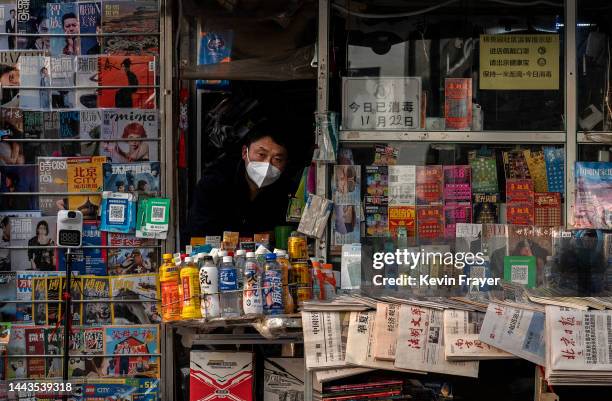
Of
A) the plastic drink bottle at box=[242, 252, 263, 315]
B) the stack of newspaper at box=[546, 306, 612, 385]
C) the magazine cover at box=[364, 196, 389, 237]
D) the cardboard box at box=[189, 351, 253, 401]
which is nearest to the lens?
the stack of newspaper at box=[546, 306, 612, 385]

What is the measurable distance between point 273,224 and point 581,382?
10.1 ft

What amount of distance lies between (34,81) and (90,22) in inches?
21.9

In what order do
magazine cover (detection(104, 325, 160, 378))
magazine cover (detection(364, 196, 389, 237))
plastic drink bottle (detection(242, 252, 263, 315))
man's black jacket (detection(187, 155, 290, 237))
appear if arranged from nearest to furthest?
plastic drink bottle (detection(242, 252, 263, 315))
magazine cover (detection(364, 196, 389, 237))
magazine cover (detection(104, 325, 160, 378))
man's black jacket (detection(187, 155, 290, 237))

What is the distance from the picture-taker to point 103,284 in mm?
7094

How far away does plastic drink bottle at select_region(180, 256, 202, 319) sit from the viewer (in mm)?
5527

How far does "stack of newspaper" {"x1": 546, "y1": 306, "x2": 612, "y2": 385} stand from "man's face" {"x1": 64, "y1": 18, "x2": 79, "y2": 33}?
13.1 ft

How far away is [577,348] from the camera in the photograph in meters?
4.75

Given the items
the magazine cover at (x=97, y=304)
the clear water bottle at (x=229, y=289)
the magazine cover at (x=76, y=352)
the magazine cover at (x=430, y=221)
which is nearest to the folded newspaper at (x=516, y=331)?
the clear water bottle at (x=229, y=289)

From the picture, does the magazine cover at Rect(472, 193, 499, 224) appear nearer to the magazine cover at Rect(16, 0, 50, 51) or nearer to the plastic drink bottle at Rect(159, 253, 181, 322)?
the plastic drink bottle at Rect(159, 253, 181, 322)

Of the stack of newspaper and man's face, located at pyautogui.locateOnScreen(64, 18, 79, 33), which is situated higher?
man's face, located at pyautogui.locateOnScreen(64, 18, 79, 33)

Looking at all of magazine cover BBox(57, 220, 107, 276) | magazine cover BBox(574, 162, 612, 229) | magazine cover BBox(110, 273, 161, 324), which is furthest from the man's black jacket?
magazine cover BBox(574, 162, 612, 229)

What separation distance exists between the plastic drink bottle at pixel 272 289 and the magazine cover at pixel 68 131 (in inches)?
90.1

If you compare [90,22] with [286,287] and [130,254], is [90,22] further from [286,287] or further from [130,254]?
[286,287]

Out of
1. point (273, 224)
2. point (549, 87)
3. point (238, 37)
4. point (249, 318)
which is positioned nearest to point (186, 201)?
point (273, 224)
